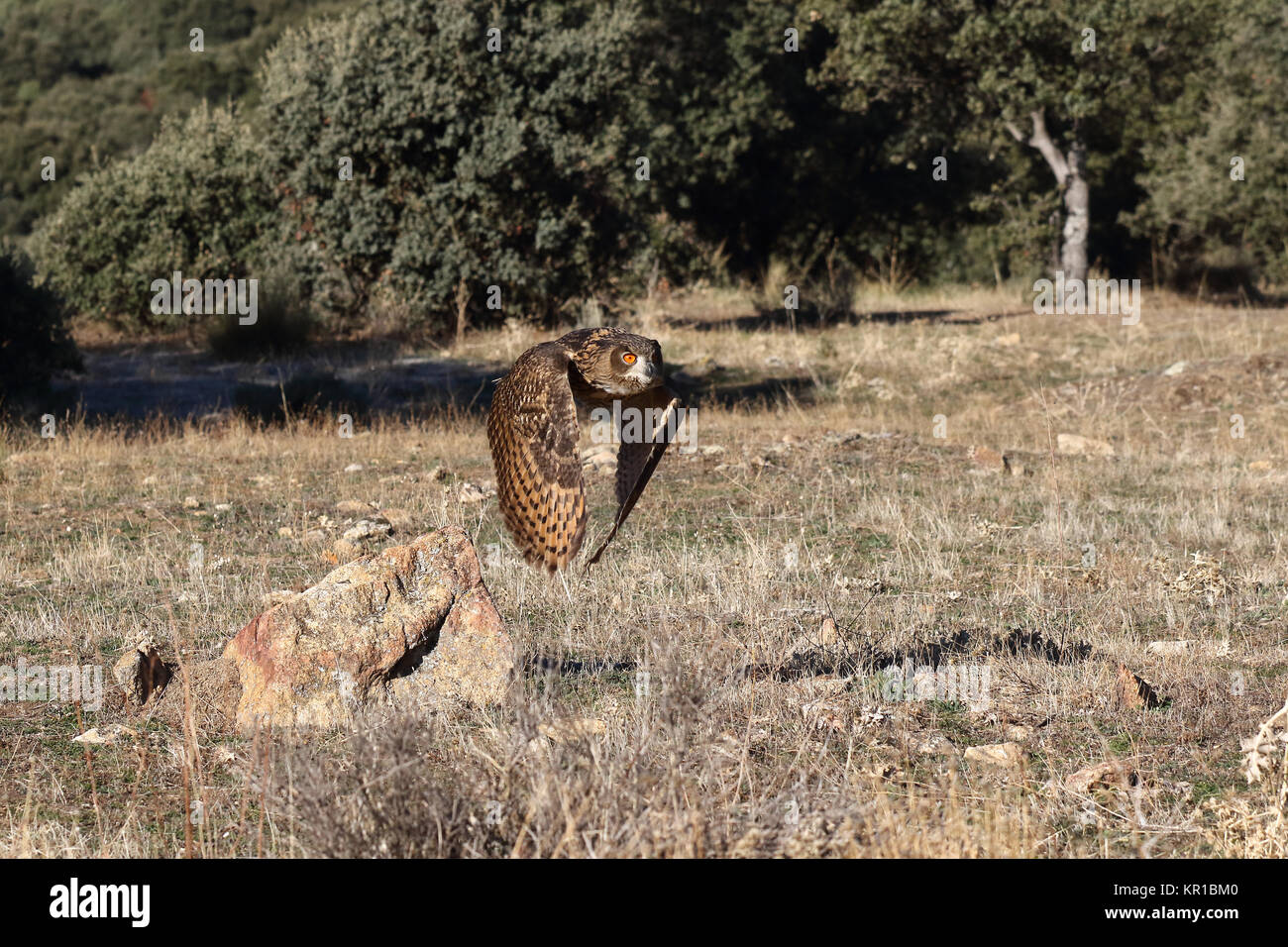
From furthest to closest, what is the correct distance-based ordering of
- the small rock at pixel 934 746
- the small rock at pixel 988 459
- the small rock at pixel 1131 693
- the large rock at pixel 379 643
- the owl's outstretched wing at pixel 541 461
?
the small rock at pixel 988 459, the small rock at pixel 1131 693, the large rock at pixel 379 643, the small rock at pixel 934 746, the owl's outstretched wing at pixel 541 461

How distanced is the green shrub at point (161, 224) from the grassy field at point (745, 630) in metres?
9.27

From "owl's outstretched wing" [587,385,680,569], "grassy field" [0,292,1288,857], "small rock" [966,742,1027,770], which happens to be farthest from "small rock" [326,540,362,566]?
"small rock" [966,742,1027,770]

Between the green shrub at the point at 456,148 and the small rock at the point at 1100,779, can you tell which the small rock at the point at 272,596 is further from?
the green shrub at the point at 456,148

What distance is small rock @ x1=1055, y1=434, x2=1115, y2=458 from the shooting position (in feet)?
41.3

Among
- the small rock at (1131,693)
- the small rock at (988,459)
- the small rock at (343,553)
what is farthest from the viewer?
the small rock at (988,459)

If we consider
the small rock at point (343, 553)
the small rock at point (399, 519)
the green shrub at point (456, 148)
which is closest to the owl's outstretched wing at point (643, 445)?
the small rock at point (343, 553)

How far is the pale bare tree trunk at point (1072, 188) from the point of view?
24109 mm

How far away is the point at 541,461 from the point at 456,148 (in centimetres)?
1574

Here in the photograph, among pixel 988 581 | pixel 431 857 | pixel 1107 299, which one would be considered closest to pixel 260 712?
pixel 431 857

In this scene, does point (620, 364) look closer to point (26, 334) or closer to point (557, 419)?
point (557, 419)

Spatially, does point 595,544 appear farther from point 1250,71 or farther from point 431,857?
point 1250,71

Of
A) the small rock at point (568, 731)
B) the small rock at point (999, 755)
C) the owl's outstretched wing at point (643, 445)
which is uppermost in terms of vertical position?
the owl's outstretched wing at point (643, 445)

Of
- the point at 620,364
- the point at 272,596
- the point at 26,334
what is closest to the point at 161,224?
the point at 26,334

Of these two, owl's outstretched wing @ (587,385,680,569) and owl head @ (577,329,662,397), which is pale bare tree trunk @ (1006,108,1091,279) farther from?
owl head @ (577,329,662,397)
